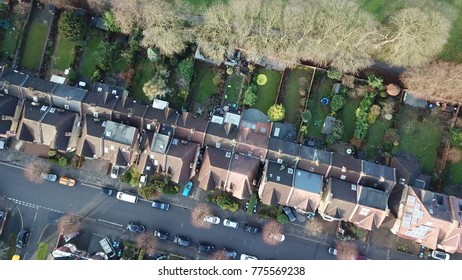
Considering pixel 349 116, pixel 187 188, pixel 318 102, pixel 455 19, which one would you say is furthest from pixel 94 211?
pixel 455 19

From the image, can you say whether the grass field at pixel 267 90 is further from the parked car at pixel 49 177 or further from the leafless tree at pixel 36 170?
the leafless tree at pixel 36 170

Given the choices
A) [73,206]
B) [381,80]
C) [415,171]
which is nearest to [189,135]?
[73,206]

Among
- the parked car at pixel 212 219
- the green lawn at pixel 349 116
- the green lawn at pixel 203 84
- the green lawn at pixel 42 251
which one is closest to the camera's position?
the green lawn at pixel 42 251

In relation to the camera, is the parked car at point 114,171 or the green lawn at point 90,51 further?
the green lawn at point 90,51

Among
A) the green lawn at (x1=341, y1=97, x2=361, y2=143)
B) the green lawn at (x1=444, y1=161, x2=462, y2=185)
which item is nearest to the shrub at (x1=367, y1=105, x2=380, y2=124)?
the green lawn at (x1=341, y1=97, x2=361, y2=143)

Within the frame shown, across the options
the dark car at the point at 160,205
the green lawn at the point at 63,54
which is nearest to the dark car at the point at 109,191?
the dark car at the point at 160,205

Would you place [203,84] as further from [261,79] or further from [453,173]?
[453,173]
